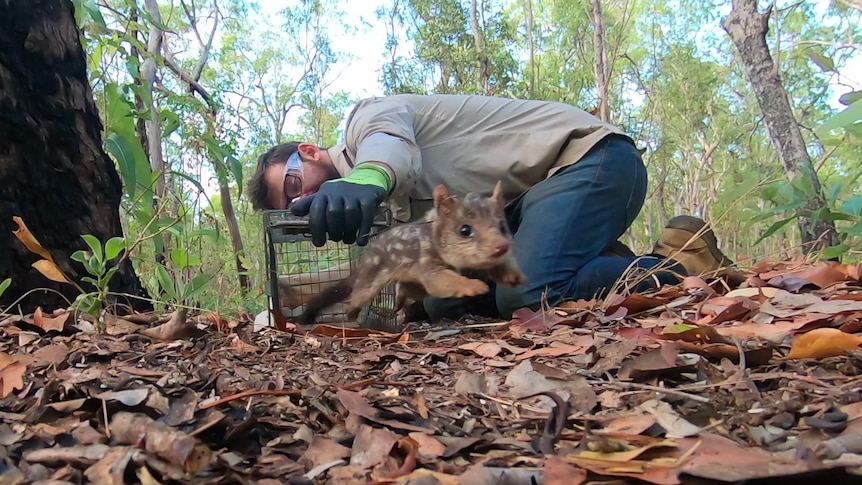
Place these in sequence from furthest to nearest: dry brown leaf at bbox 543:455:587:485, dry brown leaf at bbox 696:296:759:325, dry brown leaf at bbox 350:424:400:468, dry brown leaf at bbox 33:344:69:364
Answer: dry brown leaf at bbox 696:296:759:325
dry brown leaf at bbox 33:344:69:364
dry brown leaf at bbox 350:424:400:468
dry brown leaf at bbox 543:455:587:485

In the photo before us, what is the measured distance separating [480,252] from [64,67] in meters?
1.89

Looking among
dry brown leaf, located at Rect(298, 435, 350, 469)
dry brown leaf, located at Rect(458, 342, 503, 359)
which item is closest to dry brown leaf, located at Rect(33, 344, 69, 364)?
dry brown leaf, located at Rect(298, 435, 350, 469)

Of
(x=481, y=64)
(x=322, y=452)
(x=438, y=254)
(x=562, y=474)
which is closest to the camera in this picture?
(x=562, y=474)

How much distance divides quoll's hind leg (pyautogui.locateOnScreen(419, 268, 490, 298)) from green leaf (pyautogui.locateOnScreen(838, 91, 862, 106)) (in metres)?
1.71

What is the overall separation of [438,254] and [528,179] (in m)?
1.24

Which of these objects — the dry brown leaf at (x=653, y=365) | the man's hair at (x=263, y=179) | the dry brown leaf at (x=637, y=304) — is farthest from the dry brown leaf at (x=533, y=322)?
the man's hair at (x=263, y=179)

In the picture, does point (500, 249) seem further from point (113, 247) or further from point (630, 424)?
point (630, 424)

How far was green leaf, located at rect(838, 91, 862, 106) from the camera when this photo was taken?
8.75ft

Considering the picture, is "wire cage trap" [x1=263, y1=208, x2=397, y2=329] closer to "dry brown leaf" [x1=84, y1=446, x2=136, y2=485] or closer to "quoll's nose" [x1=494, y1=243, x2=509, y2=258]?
"quoll's nose" [x1=494, y1=243, x2=509, y2=258]

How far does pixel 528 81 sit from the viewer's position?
1827cm

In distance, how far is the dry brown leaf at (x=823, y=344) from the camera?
1.52 m

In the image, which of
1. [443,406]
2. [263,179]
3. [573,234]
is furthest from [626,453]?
[263,179]

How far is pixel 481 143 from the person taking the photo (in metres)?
4.11

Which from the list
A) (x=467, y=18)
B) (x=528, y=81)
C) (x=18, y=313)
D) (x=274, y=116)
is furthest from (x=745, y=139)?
(x=18, y=313)
